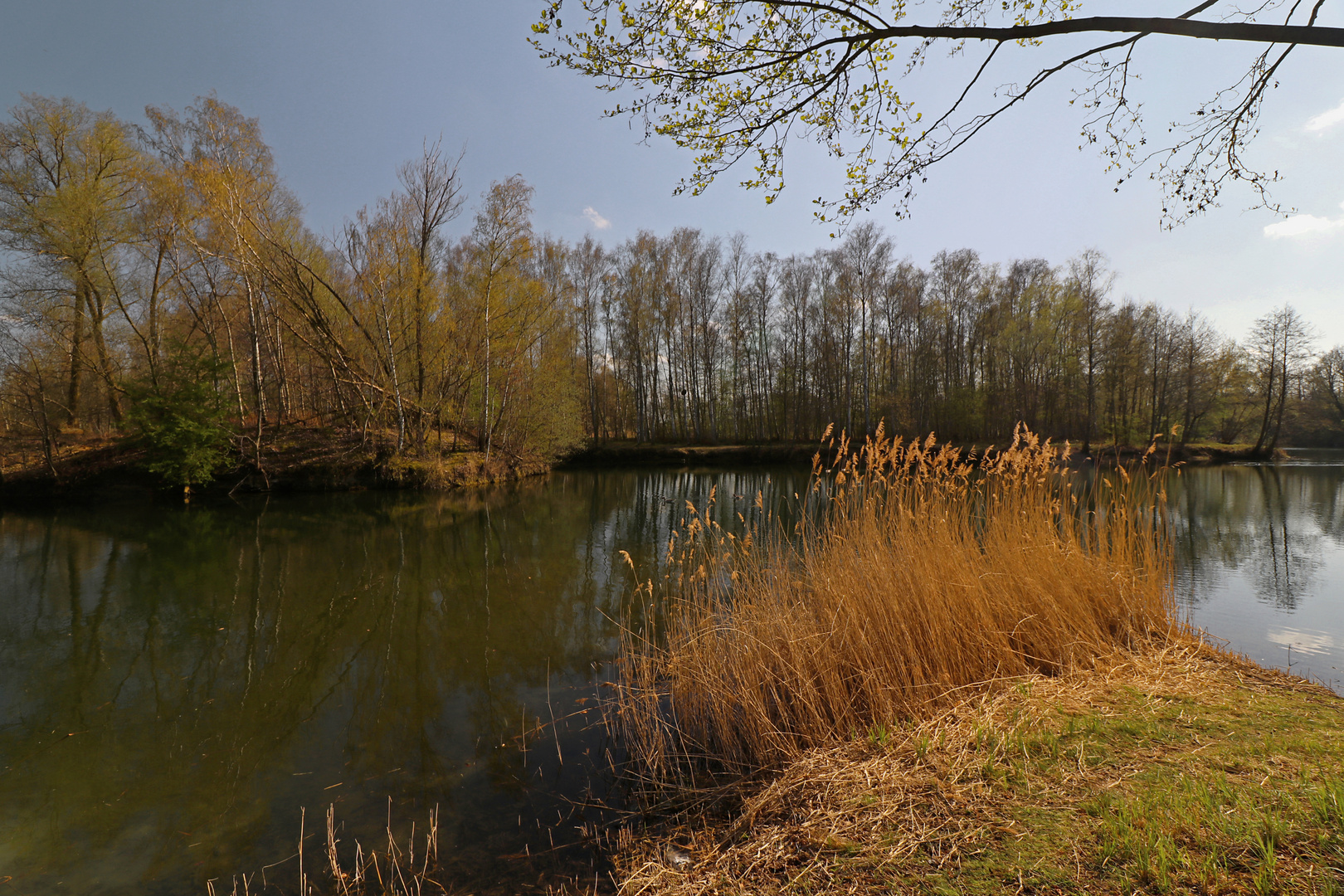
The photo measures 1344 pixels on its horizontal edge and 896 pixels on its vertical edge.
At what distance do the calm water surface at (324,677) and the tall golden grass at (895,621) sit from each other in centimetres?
72

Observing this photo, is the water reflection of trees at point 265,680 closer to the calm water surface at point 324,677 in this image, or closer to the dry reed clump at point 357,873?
the calm water surface at point 324,677

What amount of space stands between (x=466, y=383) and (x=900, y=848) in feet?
71.0

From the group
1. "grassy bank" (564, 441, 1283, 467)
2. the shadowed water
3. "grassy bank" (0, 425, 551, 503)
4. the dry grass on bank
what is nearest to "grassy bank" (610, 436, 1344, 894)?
the dry grass on bank

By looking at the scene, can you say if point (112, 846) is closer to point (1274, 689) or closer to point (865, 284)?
point (1274, 689)

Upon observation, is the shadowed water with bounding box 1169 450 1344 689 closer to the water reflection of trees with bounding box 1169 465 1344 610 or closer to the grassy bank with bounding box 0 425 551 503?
the water reflection of trees with bounding box 1169 465 1344 610

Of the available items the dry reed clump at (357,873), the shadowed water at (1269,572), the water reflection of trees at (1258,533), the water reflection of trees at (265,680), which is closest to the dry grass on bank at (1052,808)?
the dry reed clump at (357,873)

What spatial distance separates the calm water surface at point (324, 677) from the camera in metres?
2.96

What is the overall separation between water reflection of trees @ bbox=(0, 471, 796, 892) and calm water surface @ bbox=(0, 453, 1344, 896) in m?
0.02

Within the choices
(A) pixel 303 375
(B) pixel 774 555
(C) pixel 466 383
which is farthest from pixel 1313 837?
(A) pixel 303 375

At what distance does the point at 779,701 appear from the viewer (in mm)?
3254

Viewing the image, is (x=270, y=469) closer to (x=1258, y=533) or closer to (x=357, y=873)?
(x=357, y=873)

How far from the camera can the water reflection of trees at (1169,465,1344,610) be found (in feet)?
24.5

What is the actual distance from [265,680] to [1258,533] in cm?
1643

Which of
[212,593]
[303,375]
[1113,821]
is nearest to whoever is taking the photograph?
[1113,821]
